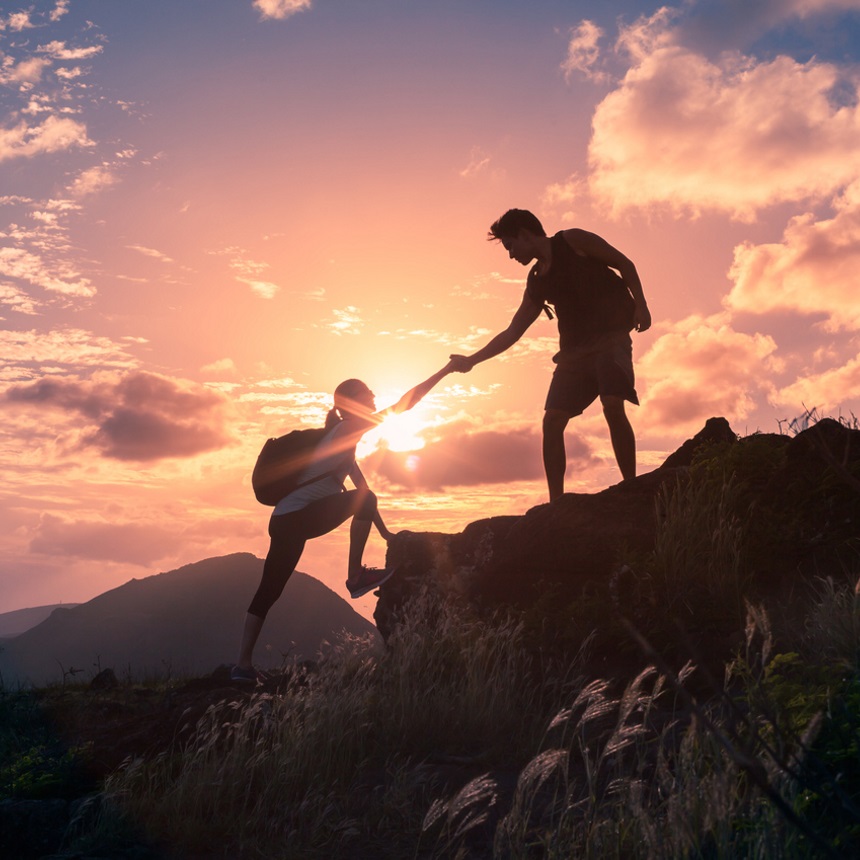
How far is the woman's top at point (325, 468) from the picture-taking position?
7102 millimetres

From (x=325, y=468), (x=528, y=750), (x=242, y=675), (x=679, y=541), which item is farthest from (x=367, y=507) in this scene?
(x=528, y=750)

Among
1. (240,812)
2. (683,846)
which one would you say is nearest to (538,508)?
(240,812)

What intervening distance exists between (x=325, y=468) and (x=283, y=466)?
34 centimetres

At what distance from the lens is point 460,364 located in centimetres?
737

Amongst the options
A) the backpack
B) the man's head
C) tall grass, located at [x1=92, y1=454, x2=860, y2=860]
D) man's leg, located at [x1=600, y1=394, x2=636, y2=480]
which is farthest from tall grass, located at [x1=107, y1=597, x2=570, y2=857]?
the man's head

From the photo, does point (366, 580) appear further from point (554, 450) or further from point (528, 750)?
point (528, 750)

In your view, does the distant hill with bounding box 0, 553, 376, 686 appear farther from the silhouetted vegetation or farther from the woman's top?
the silhouetted vegetation

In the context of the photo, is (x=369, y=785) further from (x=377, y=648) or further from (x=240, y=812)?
(x=377, y=648)

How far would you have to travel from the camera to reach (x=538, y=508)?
7379 mm

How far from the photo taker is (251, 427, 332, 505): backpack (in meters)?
7.11

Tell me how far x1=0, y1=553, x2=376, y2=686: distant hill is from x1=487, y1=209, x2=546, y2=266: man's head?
11355 cm

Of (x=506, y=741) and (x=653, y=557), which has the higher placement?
(x=653, y=557)

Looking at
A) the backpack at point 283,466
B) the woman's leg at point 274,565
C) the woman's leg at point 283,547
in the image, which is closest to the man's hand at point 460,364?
the backpack at point 283,466

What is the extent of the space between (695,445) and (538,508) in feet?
5.02
